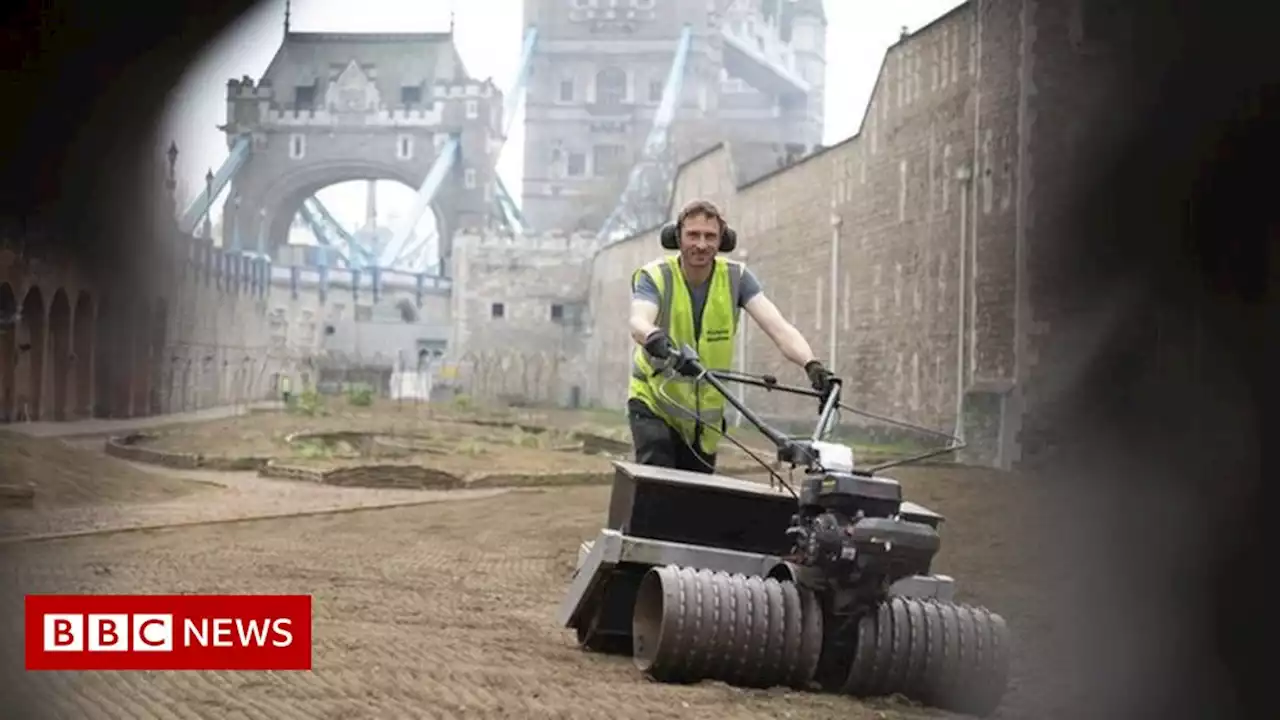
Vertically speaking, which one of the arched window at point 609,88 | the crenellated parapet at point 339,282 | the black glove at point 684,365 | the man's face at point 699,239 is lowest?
the black glove at point 684,365

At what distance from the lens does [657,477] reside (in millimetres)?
2955

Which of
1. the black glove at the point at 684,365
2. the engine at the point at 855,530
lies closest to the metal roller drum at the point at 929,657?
the engine at the point at 855,530

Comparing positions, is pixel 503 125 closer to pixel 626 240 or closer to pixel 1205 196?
pixel 626 240

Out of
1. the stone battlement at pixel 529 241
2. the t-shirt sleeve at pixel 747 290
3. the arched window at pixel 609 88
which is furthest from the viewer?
the stone battlement at pixel 529 241

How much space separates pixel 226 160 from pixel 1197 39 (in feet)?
8.35

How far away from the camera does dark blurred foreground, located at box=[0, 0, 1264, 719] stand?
350 cm

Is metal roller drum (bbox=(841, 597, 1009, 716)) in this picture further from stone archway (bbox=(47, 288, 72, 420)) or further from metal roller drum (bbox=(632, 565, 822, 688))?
stone archway (bbox=(47, 288, 72, 420))

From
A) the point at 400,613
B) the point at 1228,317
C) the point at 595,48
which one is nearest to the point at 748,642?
the point at 400,613

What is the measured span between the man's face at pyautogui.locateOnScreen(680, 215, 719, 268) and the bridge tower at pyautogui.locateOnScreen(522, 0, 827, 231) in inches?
36.7

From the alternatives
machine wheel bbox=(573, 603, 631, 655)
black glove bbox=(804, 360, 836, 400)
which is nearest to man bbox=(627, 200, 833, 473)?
black glove bbox=(804, 360, 836, 400)

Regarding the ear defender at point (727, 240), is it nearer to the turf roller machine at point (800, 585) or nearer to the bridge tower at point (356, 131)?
the turf roller machine at point (800, 585)

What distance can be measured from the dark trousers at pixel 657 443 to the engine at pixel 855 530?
689 mm

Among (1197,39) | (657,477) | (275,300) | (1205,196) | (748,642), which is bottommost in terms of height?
(748,642)

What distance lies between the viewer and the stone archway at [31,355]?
3754 mm
